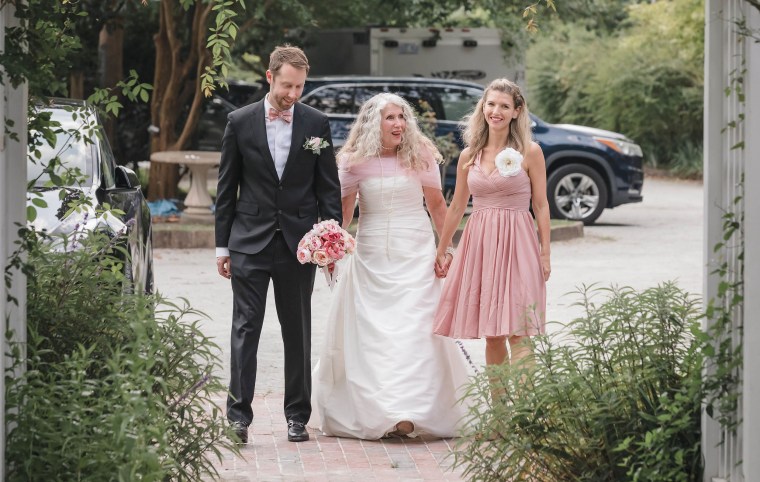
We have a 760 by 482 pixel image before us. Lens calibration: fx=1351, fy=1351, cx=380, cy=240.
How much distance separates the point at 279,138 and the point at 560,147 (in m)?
12.6

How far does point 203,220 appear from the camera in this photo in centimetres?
1811

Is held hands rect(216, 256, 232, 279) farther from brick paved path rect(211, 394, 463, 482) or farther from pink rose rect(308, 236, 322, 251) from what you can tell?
brick paved path rect(211, 394, 463, 482)

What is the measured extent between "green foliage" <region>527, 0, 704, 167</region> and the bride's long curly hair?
2463 cm

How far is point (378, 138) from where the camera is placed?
7.59 metres

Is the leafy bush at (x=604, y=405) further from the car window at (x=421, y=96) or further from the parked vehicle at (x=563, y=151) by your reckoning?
the car window at (x=421, y=96)

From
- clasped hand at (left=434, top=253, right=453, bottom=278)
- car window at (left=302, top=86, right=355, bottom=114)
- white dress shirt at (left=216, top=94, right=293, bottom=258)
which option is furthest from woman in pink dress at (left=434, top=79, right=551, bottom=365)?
car window at (left=302, top=86, right=355, bottom=114)

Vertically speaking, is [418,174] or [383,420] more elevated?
[418,174]

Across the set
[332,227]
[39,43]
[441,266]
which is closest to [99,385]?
[39,43]

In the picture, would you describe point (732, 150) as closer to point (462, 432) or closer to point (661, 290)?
point (661, 290)

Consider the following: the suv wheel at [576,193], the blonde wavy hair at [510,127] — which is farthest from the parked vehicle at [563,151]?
the blonde wavy hair at [510,127]

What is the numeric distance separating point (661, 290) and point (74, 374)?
8.02ft

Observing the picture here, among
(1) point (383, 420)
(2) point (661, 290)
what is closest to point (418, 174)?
(1) point (383, 420)

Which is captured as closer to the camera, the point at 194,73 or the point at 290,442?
the point at 290,442

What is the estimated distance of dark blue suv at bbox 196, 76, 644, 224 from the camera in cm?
1930
